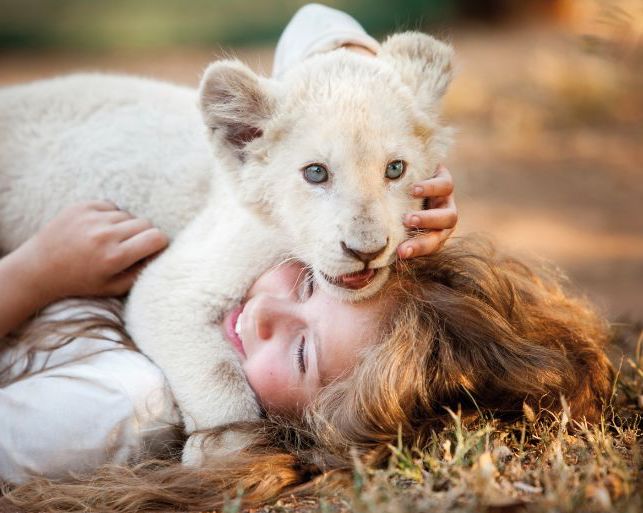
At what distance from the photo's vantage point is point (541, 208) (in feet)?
23.6

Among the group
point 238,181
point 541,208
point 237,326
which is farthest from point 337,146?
point 541,208

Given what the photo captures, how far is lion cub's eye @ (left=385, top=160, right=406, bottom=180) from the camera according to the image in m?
2.77

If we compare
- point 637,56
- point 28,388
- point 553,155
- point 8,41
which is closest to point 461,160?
point 553,155

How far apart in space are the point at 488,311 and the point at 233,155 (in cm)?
116

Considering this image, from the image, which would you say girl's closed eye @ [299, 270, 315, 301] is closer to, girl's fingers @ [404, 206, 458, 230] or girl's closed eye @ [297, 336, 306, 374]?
girl's closed eye @ [297, 336, 306, 374]

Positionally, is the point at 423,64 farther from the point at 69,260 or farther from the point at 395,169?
the point at 69,260

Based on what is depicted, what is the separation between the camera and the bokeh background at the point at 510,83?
21.2 ft

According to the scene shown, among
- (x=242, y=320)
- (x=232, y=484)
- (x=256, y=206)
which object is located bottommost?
(x=232, y=484)

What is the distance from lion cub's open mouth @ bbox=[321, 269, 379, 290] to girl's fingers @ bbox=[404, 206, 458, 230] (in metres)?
0.22

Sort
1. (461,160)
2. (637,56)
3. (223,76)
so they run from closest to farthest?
(223,76) → (461,160) → (637,56)

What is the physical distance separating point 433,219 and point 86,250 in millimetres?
1475

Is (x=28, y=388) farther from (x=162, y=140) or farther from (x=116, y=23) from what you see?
(x=116, y=23)

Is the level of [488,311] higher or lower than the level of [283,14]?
lower

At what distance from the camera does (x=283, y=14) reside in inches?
460
